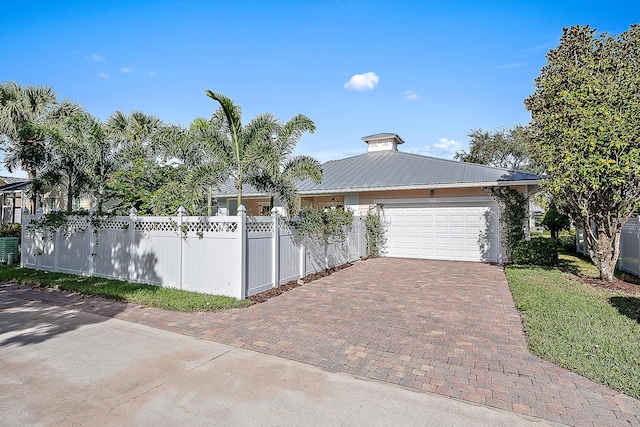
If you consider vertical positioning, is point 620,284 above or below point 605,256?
below

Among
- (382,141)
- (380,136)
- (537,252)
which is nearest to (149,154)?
(380,136)

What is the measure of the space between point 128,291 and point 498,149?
34899 mm

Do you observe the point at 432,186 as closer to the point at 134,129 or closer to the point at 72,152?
the point at 134,129

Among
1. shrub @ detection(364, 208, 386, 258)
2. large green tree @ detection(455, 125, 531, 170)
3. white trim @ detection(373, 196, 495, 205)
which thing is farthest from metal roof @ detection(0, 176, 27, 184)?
large green tree @ detection(455, 125, 531, 170)

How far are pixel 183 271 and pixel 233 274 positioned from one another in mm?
1479

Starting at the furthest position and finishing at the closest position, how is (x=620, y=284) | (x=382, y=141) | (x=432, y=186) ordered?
(x=382, y=141) < (x=432, y=186) < (x=620, y=284)

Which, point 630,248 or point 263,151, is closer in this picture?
point 263,151

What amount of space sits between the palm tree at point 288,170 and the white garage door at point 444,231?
6.43 metres

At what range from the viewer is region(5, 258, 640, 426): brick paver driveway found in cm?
337

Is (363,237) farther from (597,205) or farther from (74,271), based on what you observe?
(74,271)

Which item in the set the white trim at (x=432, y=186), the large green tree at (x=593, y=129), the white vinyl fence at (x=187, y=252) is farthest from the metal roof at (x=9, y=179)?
the large green tree at (x=593, y=129)

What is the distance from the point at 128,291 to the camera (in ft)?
24.9

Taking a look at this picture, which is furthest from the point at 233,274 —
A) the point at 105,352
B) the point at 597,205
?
the point at 597,205

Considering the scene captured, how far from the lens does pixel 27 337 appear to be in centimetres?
497
